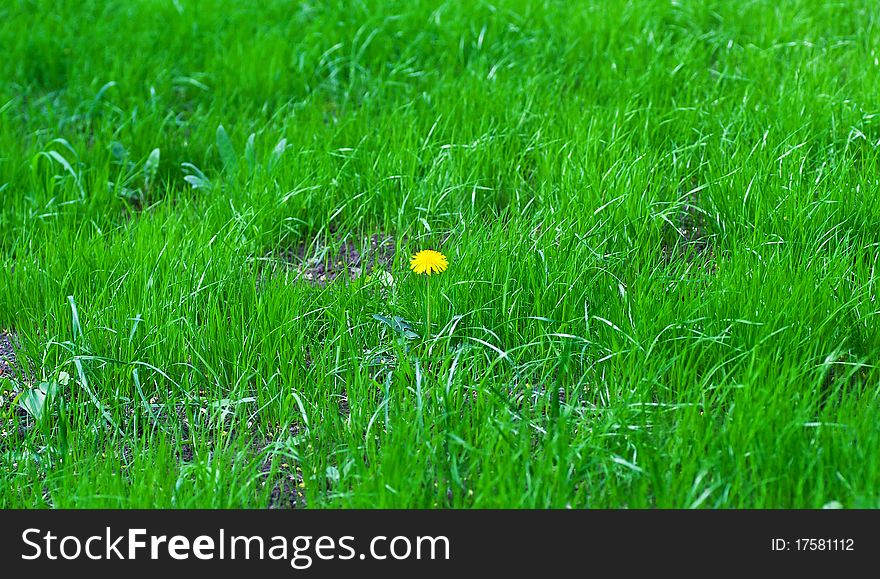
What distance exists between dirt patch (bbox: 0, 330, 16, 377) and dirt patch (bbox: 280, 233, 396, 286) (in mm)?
860

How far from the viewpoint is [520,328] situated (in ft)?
8.47

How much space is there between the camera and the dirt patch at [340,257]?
3.07m

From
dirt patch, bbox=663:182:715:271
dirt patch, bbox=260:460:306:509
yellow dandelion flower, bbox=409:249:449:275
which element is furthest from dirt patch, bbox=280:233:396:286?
dirt patch, bbox=663:182:715:271

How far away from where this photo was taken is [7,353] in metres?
2.84

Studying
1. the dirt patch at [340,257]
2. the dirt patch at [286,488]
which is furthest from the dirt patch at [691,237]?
the dirt patch at [286,488]

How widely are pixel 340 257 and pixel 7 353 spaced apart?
1.11 metres

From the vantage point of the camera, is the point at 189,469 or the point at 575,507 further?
the point at 189,469

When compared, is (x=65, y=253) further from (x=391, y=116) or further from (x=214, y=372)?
(x=391, y=116)

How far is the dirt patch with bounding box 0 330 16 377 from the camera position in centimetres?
274

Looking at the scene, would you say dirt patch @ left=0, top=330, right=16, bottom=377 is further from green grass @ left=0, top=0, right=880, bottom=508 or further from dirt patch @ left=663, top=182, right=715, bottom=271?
dirt patch @ left=663, top=182, right=715, bottom=271

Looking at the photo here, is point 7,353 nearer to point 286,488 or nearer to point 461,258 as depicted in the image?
point 286,488

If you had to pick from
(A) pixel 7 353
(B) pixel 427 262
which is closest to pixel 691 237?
(B) pixel 427 262
